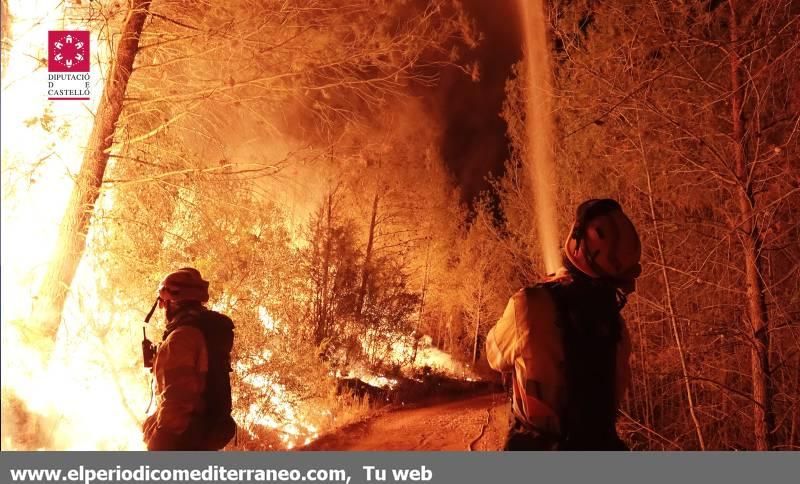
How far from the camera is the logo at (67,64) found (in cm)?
460

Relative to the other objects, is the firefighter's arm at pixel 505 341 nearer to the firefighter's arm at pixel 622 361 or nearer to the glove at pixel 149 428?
the firefighter's arm at pixel 622 361

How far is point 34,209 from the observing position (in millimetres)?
4750

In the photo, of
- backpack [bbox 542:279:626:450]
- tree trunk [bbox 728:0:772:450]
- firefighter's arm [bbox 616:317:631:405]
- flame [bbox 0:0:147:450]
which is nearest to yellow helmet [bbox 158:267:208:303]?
backpack [bbox 542:279:626:450]

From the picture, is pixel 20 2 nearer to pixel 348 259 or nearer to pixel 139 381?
pixel 139 381

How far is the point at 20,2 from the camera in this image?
460cm

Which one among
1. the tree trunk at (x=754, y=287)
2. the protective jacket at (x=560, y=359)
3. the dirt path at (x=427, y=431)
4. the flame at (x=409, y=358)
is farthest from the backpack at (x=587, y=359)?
Answer: the flame at (x=409, y=358)

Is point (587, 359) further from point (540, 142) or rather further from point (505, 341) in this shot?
point (540, 142)

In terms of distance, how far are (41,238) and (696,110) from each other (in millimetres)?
6143

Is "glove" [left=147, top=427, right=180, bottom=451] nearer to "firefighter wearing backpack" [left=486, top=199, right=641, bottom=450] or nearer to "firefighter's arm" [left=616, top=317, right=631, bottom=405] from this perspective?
"firefighter wearing backpack" [left=486, top=199, right=641, bottom=450]

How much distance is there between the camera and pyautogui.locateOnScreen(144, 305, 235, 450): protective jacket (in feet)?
9.53

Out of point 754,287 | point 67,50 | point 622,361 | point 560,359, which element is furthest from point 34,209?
point 754,287

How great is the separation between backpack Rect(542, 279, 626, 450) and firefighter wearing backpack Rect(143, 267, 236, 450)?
1.86m

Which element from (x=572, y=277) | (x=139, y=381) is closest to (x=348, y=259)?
(x=139, y=381)

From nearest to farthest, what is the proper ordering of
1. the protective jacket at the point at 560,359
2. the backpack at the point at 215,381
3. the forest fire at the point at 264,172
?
the protective jacket at the point at 560,359, the backpack at the point at 215,381, the forest fire at the point at 264,172
